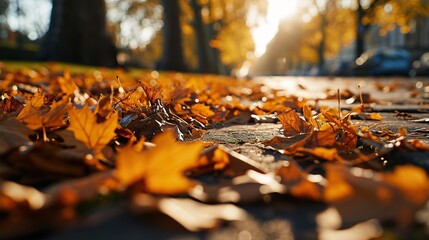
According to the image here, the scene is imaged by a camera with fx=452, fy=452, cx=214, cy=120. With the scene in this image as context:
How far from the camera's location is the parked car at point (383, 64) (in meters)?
22.1

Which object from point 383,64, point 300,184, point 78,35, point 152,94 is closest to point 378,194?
point 300,184

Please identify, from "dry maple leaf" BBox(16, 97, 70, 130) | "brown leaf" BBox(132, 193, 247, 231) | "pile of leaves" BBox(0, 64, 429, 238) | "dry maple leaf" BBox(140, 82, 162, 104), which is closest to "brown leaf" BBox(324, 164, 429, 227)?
"pile of leaves" BBox(0, 64, 429, 238)

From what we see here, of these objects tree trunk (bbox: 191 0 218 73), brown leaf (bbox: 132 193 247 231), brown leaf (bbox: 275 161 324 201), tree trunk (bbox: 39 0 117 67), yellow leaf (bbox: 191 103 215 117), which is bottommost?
tree trunk (bbox: 191 0 218 73)

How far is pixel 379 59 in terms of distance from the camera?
23.5 meters

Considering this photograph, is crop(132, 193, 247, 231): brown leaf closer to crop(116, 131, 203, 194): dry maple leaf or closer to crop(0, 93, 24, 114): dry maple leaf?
crop(116, 131, 203, 194): dry maple leaf

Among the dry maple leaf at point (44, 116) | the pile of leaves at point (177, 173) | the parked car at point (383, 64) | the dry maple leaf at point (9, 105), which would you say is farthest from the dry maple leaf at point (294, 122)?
the parked car at point (383, 64)

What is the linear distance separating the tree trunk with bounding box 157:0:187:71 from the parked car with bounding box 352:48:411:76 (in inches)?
404

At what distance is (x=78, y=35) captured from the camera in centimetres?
1166

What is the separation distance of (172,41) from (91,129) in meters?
17.1

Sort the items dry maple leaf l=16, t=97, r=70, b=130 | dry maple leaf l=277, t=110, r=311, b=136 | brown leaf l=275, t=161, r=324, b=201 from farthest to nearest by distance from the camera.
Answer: dry maple leaf l=277, t=110, r=311, b=136, dry maple leaf l=16, t=97, r=70, b=130, brown leaf l=275, t=161, r=324, b=201

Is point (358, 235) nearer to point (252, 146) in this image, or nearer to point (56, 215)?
point (56, 215)

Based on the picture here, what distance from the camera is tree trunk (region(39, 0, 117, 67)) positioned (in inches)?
449

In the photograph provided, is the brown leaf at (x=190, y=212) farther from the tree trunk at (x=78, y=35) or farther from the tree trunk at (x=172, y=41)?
the tree trunk at (x=172, y=41)

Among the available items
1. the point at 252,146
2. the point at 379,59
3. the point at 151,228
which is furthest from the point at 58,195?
the point at 379,59
